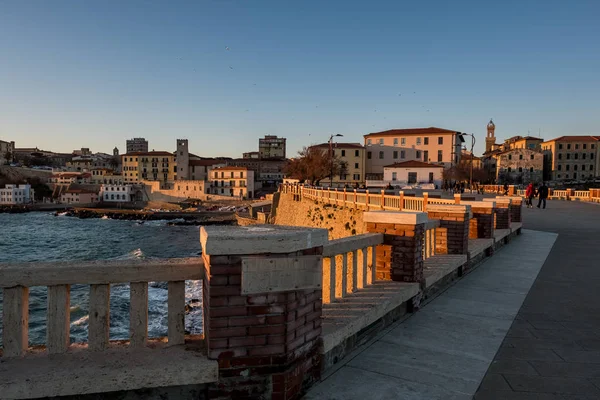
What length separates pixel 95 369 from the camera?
290 centimetres

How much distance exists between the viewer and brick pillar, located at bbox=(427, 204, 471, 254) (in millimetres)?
8281

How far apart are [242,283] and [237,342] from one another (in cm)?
45

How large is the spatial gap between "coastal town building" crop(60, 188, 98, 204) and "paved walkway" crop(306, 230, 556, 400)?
107 m

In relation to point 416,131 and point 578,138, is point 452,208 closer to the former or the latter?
point 416,131

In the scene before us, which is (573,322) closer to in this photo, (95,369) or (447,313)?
(447,313)

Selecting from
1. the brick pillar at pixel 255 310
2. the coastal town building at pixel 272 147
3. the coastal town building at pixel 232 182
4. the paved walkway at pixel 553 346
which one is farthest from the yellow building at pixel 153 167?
the brick pillar at pixel 255 310

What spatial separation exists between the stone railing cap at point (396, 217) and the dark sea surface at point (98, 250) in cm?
319

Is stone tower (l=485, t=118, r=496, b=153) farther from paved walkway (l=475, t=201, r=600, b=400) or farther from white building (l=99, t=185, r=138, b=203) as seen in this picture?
paved walkway (l=475, t=201, r=600, b=400)

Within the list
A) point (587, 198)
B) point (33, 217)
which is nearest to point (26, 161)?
point (33, 217)

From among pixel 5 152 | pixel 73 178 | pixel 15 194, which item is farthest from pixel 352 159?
pixel 5 152

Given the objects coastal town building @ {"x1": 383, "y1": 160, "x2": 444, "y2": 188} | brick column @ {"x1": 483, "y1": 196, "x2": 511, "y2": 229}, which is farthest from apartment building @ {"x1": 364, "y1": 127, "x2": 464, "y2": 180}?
brick column @ {"x1": 483, "y1": 196, "x2": 511, "y2": 229}

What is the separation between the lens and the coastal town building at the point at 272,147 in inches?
5536

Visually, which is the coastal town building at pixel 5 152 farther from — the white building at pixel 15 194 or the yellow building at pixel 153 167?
the yellow building at pixel 153 167

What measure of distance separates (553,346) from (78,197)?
368 ft
